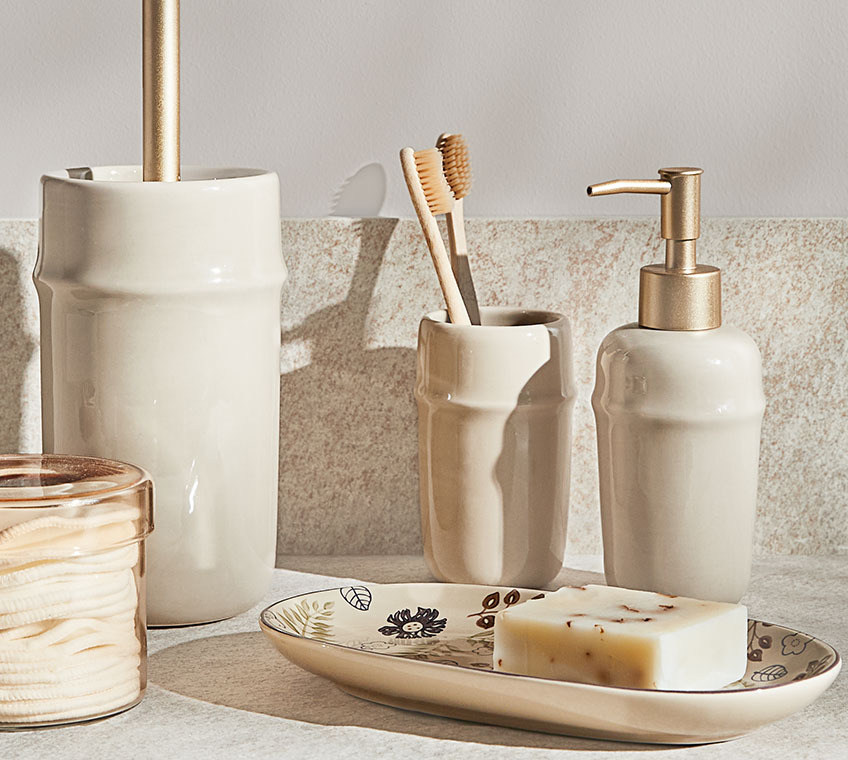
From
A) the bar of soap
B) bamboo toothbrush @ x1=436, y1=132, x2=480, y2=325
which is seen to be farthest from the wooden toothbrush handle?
the bar of soap

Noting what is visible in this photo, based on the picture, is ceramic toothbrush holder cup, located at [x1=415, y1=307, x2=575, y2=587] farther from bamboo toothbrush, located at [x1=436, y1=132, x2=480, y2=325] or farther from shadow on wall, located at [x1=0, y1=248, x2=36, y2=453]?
shadow on wall, located at [x1=0, y1=248, x2=36, y2=453]

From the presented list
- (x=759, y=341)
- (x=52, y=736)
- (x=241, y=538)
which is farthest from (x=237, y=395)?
(x=759, y=341)

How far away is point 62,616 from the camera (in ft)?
1.51

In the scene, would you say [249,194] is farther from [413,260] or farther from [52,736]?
[52,736]

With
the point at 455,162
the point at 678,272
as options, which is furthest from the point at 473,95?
the point at 678,272

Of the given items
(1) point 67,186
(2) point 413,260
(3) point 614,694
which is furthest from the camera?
(2) point 413,260

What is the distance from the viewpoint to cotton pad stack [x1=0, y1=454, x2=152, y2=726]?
0.46 metres

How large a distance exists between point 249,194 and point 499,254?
18 centimetres

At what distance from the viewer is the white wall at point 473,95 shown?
0.70 metres

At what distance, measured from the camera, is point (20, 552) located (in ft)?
1.50

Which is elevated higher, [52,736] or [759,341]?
[759,341]

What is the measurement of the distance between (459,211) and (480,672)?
11.6 inches

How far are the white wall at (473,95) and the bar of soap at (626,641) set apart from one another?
29 centimetres

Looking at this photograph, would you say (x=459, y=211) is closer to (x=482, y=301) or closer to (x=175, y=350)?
(x=482, y=301)
